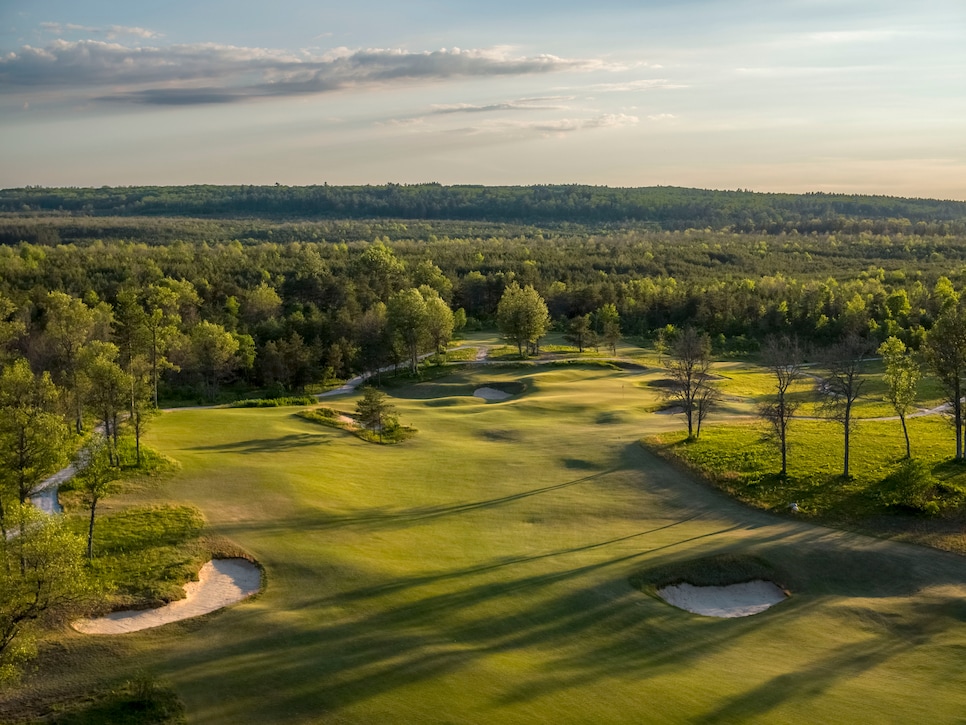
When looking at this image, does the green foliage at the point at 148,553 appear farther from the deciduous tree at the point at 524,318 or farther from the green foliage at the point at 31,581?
the deciduous tree at the point at 524,318

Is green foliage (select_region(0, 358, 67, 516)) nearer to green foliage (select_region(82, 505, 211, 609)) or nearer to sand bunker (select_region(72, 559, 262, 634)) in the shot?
green foliage (select_region(82, 505, 211, 609))

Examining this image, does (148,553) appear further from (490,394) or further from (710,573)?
(490,394)

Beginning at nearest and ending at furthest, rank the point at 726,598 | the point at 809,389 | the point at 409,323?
1. the point at 726,598
2. the point at 809,389
3. the point at 409,323

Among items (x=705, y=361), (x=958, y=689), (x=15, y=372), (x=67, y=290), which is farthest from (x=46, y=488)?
(x=67, y=290)

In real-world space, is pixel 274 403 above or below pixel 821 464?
above

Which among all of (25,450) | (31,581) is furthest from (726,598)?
(25,450)

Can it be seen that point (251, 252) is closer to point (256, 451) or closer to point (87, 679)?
point (256, 451)

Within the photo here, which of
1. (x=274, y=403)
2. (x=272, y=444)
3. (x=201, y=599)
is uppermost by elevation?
(x=272, y=444)
